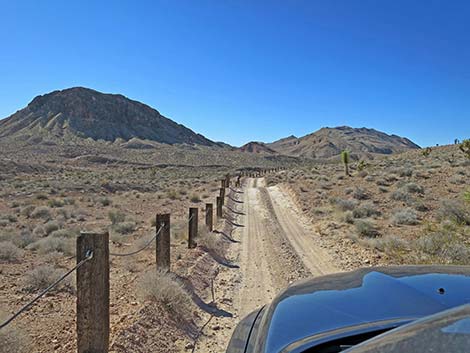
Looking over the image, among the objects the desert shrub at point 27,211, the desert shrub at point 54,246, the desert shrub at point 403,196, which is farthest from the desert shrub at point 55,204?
the desert shrub at point 403,196

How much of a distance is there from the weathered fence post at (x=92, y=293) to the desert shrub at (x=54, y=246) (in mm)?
6762

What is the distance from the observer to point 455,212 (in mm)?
13203

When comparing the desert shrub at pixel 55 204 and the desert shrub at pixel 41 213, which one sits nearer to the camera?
the desert shrub at pixel 41 213

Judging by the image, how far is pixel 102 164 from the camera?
81250 mm

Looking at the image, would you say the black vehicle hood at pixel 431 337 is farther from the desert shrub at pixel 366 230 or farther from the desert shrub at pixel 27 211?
the desert shrub at pixel 27 211

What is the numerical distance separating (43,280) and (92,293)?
429 centimetres

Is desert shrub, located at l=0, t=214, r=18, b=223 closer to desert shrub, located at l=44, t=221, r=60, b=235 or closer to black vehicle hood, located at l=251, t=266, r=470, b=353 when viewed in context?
desert shrub, located at l=44, t=221, r=60, b=235

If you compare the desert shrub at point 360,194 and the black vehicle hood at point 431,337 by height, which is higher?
the black vehicle hood at point 431,337

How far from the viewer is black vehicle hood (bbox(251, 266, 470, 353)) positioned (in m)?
2.07

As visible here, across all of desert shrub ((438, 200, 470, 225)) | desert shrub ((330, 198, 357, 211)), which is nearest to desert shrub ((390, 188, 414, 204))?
desert shrub ((330, 198, 357, 211))

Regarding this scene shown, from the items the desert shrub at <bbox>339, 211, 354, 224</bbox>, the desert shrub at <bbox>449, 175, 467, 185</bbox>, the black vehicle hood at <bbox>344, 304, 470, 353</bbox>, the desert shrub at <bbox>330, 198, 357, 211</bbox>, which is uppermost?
the desert shrub at <bbox>449, 175, 467, 185</bbox>

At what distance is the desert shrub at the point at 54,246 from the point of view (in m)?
10.2

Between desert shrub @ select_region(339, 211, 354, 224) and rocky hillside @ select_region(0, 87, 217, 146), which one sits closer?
desert shrub @ select_region(339, 211, 354, 224)

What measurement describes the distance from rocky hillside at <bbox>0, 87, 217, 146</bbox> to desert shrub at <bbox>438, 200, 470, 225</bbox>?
120972mm
